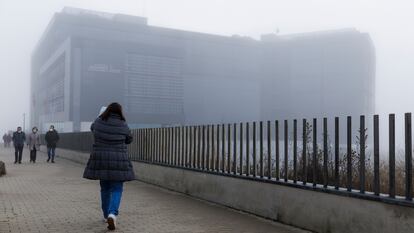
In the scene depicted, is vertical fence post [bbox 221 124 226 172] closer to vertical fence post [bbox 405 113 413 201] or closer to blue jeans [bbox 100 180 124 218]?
blue jeans [bbox 100 180 124 218]

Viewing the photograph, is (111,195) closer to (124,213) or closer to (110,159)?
(110,159)

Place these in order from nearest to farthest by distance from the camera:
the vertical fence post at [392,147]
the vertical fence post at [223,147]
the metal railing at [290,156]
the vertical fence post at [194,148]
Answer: the vertical fence post at [392,147], the metal railing at [290,156], the vertical fence post at [223,147], the vertical fence post at [194,148]

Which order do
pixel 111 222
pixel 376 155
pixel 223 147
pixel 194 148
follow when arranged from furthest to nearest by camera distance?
pixel 194 148, pixel 223 147, pixel 111 222, pixel 376 155

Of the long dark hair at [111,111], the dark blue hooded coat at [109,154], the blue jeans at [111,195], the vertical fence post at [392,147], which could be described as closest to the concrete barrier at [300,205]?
the vertical fence post at [392,147]

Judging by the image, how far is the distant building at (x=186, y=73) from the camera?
81500 mm

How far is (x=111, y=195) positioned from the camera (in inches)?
275

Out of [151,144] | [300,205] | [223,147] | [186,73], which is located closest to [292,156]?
[300,205]

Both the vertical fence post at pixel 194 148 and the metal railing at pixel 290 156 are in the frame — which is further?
A: the vertical fence post at pixel 194 148

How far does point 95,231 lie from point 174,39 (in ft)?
284

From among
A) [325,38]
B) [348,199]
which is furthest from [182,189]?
[325,38]

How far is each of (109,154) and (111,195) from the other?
1.85 ft

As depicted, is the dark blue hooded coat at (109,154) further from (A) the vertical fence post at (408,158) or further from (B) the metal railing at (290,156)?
(A) the vertical fence post at (408,158)

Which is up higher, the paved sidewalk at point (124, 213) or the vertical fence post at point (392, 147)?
the vertical fence post at point (392, 147)

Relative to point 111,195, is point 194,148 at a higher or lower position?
higher
